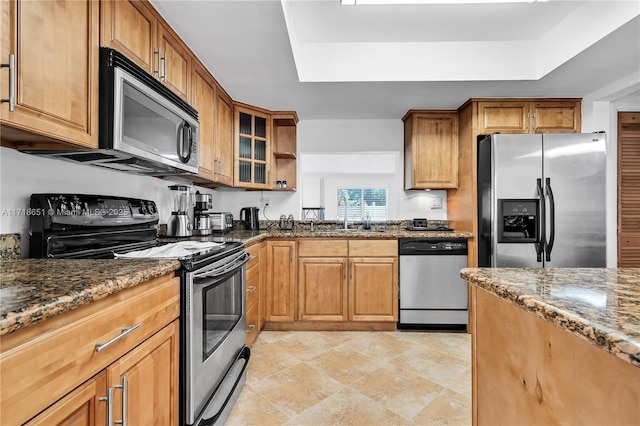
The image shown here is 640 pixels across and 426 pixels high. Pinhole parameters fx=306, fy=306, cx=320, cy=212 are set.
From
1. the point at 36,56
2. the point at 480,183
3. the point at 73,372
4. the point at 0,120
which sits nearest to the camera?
the point at 73,372

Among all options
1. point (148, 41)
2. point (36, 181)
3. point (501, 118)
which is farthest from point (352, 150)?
point (36, 181)

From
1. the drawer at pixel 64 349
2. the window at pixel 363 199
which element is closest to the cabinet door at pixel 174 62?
the drawer at pixel 64 349

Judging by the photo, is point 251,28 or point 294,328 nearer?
point 251,28

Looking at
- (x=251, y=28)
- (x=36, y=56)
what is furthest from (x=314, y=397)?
(x=251, y=28)

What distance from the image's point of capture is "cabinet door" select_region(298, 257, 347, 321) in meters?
2.86

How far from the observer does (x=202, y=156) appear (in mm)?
2268

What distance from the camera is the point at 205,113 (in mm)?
2338

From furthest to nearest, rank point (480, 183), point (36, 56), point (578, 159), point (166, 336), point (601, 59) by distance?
point (480, 183) < point (578, 159) < point (601, 59) < point (166, 336) < point (36, 56)

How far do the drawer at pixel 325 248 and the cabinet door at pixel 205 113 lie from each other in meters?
1.05

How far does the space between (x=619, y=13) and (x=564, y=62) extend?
41cm

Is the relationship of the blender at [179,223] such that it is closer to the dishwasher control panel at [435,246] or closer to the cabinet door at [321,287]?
the cabinet door at [321,287]

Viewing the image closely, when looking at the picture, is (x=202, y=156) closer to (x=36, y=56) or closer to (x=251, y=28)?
(x=251, y=28)

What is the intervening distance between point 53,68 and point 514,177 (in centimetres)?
303

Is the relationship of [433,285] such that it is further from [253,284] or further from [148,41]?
[148,41]
